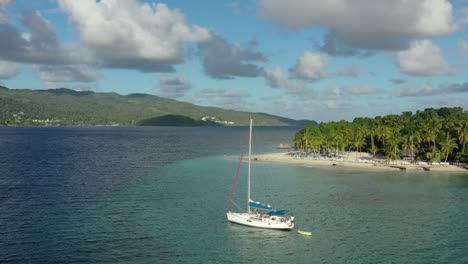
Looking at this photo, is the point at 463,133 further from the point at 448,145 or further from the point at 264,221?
the point at 264,221

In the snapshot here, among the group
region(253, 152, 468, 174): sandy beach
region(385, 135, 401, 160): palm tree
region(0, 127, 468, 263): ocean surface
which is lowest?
region(0, 127, 468, 263): ocean surface

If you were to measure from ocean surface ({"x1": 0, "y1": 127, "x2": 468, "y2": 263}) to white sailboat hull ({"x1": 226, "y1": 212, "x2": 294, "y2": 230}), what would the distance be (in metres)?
1.05

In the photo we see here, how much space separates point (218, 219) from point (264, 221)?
8.24 meters

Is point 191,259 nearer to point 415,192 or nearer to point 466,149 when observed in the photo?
point 415,192

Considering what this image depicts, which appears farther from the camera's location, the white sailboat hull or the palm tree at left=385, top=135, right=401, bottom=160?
the palm tree at left=385, top=135, right=401, bottom=160

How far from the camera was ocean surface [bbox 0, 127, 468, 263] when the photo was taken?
159ft

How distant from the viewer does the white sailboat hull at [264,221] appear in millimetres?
58050

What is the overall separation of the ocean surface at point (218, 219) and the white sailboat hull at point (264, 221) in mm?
1048

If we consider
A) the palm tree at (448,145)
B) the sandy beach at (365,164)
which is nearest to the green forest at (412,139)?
the palm tree at (448,145)

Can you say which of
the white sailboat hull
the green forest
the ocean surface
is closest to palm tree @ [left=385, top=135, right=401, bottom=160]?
the green forest

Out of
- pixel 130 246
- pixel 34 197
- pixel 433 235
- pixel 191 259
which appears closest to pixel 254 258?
pixel 191 259

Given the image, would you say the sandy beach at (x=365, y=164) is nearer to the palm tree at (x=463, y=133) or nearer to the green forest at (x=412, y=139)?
A: the green forest at (x=412, y=139)

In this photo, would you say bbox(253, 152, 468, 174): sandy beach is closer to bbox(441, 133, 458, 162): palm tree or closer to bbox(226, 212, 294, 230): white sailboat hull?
bbox(441, 133, 458, 162): palm tree

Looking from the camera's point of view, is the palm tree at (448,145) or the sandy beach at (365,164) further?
the palm tree at (448,145)
